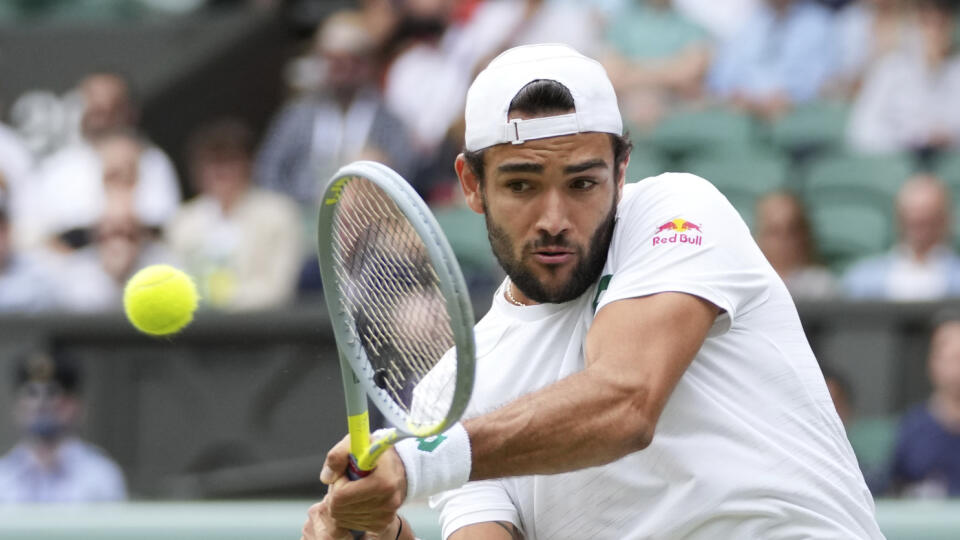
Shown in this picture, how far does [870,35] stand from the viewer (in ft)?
29.2

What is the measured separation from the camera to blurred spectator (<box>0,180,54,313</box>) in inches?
324

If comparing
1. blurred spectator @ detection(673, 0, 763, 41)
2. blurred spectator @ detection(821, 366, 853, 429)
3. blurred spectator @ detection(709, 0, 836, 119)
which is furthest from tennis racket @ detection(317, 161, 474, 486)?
blurred spectator @ detection(673, 0, 763, 41)

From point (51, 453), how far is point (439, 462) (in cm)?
507

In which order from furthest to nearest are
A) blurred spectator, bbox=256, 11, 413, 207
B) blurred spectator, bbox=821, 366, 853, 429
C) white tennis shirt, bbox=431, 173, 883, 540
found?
blurred spectator, bbox=256, 11, 413, 207 < blurred spectator, bbox=821, 366, 853, 429 < white tennis shirt, bbox=431, 173, 883, 540

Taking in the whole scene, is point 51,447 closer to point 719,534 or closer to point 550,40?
point 550,40

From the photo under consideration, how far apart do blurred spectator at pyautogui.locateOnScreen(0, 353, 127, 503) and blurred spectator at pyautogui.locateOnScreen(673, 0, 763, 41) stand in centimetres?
441

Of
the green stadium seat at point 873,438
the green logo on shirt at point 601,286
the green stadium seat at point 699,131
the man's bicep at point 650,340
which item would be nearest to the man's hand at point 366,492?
the man's bicep at point 650,340

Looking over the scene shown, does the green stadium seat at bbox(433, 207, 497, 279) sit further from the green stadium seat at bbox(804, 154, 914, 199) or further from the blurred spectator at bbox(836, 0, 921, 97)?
the blurred spectator at bbox(836, 0, 921, 97)

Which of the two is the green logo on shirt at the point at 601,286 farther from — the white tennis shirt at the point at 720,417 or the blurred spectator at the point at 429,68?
the blurred spectator at the point at 429,68

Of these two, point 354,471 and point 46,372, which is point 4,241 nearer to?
point 46,372

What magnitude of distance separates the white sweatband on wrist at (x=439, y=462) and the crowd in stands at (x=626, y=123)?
15.7 feet

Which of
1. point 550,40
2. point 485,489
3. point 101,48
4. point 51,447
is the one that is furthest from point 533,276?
point 101,48

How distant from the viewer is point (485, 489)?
11.8 ft

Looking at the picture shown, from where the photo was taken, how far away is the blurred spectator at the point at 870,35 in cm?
862
